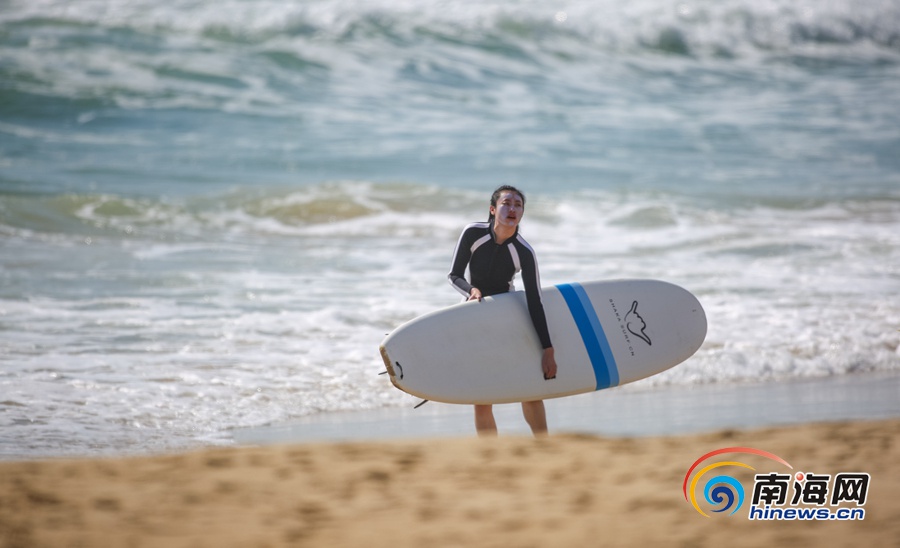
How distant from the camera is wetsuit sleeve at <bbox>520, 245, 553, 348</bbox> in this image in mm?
4395

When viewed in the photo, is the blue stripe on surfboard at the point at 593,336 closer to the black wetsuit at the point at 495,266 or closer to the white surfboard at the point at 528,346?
the white surfboard at the point at 528,346

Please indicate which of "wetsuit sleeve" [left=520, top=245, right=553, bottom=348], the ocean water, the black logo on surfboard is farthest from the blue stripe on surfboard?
the ocean water

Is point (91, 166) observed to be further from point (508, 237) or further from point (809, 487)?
point (809, 487)

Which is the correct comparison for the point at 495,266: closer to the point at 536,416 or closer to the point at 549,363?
the point at 549,363

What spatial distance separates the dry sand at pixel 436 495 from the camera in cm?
291

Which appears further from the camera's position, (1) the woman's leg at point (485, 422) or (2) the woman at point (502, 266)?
(1) the woman's leg at point (485, 422)

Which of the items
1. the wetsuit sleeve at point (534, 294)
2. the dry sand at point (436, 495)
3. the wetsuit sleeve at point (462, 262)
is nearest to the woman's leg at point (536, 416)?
the wetsuit sleeve at point (534, 294)

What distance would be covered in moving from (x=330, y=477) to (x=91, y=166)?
11672 mm

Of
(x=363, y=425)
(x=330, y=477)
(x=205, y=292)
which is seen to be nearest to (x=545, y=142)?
(x=205, y=292)

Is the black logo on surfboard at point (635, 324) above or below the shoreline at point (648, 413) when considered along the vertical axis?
above

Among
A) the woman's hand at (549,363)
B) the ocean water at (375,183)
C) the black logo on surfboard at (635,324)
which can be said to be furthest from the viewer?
the ocean water at (375,183)

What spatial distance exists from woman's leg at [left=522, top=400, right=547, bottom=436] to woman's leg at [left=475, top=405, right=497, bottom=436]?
180mm

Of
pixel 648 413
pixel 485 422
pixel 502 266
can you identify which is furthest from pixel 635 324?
pixel 485 422

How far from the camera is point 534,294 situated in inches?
176
